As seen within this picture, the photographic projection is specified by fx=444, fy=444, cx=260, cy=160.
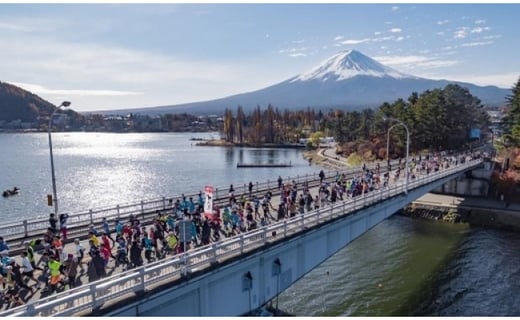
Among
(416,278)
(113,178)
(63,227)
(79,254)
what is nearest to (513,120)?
(416,278)

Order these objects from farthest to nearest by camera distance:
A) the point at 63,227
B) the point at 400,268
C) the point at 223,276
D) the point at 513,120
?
1. the point at 513,120
2. the point at 400,268
3. the point at 63,227
4. the point at 223,276

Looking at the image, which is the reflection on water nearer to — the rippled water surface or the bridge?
the rippled water surface

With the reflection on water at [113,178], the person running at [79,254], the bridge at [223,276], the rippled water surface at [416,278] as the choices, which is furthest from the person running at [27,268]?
the reflection on water at [113,178]

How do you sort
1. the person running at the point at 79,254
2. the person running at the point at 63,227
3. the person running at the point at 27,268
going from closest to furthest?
the person running at the point at 27,268 → the person running at the point at 79,254 → the person running at the point at 63,227

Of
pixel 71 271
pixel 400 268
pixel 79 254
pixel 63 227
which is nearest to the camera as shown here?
pixel 71 271

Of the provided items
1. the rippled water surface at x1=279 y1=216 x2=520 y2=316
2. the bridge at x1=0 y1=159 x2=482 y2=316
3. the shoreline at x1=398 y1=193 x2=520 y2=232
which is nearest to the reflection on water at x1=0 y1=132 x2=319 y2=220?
the rippled water surface at x1=279 y1=216 x2=520 y2=316

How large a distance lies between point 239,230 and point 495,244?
28213 millimetres

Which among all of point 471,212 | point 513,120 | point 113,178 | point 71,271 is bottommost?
point 471,212

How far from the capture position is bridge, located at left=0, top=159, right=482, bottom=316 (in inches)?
475

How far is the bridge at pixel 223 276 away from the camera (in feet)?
39.5

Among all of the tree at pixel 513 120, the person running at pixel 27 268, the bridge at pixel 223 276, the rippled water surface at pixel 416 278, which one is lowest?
the rippled water surface at pixel 416 278

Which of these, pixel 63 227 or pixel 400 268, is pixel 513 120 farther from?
pixel 63 227

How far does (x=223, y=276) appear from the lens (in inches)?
632

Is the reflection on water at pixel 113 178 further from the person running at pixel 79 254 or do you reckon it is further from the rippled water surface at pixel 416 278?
the person running at pixel 79 254
